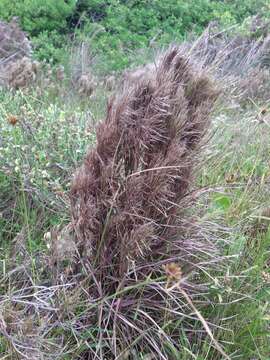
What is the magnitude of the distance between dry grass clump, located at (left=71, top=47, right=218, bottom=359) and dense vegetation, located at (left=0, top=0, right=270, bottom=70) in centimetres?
447

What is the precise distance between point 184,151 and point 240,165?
125cm

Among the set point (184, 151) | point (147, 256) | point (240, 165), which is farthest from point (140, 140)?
point (240, 165)

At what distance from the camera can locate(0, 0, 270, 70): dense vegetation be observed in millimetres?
7441

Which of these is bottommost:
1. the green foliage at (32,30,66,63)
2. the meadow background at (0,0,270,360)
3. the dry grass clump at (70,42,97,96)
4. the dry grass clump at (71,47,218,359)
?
the green foliage at (32,30,66,63)

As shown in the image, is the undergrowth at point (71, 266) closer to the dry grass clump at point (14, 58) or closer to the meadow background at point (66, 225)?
the meadow background at point (66, 225)

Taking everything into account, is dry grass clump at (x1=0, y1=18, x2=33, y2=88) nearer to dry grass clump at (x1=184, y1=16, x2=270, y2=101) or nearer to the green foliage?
the green foliage

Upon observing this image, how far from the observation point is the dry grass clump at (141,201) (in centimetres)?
228

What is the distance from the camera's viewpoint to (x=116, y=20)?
27.0 ft

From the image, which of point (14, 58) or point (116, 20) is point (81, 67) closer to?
point (14, 58)

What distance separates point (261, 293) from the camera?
8.32ft

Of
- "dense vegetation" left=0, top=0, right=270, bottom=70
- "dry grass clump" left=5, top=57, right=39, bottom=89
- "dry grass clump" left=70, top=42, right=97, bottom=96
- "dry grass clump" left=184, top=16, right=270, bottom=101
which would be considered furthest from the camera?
"dense vegetation" left=0, top=0, right=270, bottom=70

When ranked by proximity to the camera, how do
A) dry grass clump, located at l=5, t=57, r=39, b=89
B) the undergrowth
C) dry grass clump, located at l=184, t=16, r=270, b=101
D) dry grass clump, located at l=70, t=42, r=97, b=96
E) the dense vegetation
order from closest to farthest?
the undergrowth → dry grass clump, located at l=5, t=57, r=39, b=89 → dry grass clump, located at l=70, t=42, r=97, b=96 → dry grass clump, located at l=184, t=16, r=270, b=101 → the dense vegetation

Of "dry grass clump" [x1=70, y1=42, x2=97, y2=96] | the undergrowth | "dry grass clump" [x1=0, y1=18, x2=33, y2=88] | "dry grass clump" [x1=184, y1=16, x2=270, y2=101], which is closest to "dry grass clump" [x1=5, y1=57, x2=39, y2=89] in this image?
"dry grass clump" [x1=0, y1=18, x2=33, y2=88]

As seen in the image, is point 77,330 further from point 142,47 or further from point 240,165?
point 142,47
